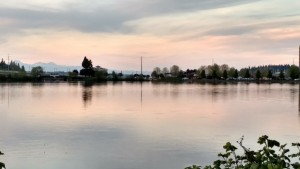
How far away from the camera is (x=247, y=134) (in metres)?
18.6

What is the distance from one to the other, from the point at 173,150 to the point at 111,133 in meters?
5.00

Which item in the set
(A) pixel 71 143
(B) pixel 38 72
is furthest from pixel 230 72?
(A) pixel 71 143

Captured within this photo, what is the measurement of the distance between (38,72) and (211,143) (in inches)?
6025

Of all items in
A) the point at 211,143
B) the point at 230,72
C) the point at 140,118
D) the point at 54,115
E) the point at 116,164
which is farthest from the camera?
the point at 230,72

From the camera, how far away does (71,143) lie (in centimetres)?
1595

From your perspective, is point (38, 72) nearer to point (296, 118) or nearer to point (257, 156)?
point (296, 118)

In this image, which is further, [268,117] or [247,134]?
[268,117]

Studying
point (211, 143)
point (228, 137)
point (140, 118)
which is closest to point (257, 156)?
point (211, 143)

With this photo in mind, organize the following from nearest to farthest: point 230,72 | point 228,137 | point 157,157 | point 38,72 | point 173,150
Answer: point 157,157
point 173,150
point 228,137
point 38,72
point 230,72

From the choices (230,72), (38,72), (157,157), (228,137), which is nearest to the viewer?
(157,157)

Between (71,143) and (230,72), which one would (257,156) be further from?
(230,72)

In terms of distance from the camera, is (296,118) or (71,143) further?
(296,118)

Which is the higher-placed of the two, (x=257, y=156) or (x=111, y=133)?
(x=257, y=156)

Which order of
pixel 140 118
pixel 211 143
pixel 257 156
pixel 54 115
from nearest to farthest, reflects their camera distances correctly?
pixel 257 156 → pixel 211 143 → pixel 140 118 → pixel 54 115
